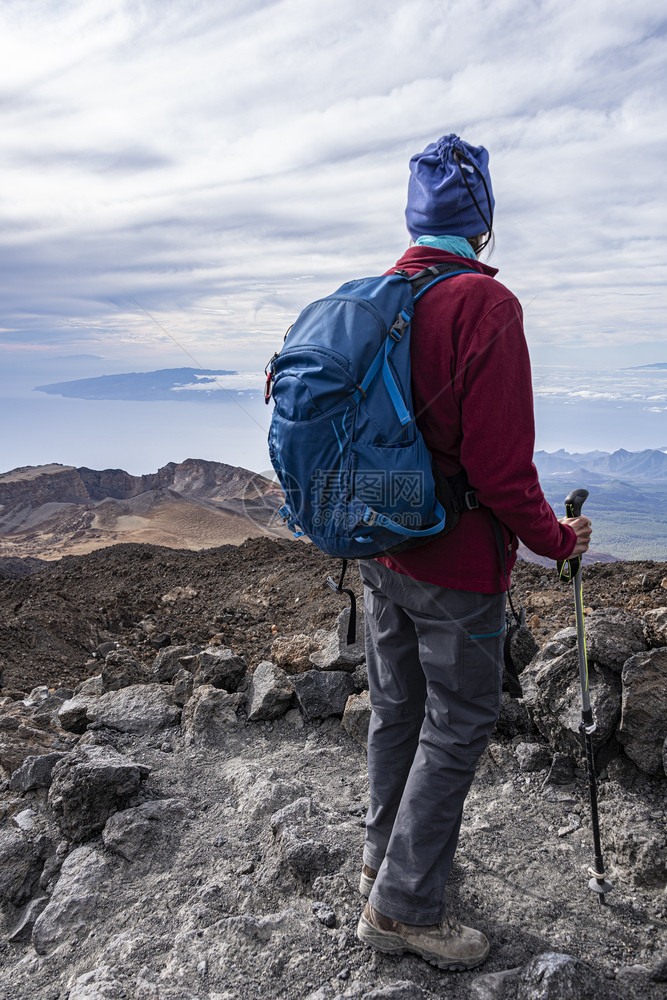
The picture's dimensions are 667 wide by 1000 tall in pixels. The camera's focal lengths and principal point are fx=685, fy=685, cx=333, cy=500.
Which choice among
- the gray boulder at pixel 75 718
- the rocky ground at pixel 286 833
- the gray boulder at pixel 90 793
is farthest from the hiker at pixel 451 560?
the gray boulder at pixel 75 718

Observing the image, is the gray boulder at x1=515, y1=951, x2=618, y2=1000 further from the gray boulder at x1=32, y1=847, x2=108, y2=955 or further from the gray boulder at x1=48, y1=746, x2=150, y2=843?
the gray boulder at x1=48, y1=746, x2=150, y2=843

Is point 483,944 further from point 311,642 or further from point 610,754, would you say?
point 311,642

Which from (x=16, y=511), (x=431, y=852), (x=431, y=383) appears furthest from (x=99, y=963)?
(x=16, y=511)

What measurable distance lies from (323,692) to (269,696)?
0.40m

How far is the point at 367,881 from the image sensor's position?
2979 millimetres

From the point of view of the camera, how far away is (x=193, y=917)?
3004 millimetres

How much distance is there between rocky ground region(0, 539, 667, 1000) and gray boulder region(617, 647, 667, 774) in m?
0.01

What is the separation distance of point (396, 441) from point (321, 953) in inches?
81.6

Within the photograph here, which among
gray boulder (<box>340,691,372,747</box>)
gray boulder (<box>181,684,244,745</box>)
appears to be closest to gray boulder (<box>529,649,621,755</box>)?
gray boulder (<box>340,691,372,747</box>)

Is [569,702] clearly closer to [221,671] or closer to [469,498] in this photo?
[469,498]

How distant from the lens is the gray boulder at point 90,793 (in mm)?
3766

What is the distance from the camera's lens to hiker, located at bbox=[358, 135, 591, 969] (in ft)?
7.46

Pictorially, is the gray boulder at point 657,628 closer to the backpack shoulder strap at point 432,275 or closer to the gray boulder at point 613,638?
the gray boulder at point 613,638

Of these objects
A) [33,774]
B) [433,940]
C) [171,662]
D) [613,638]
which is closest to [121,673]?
[171,662]
